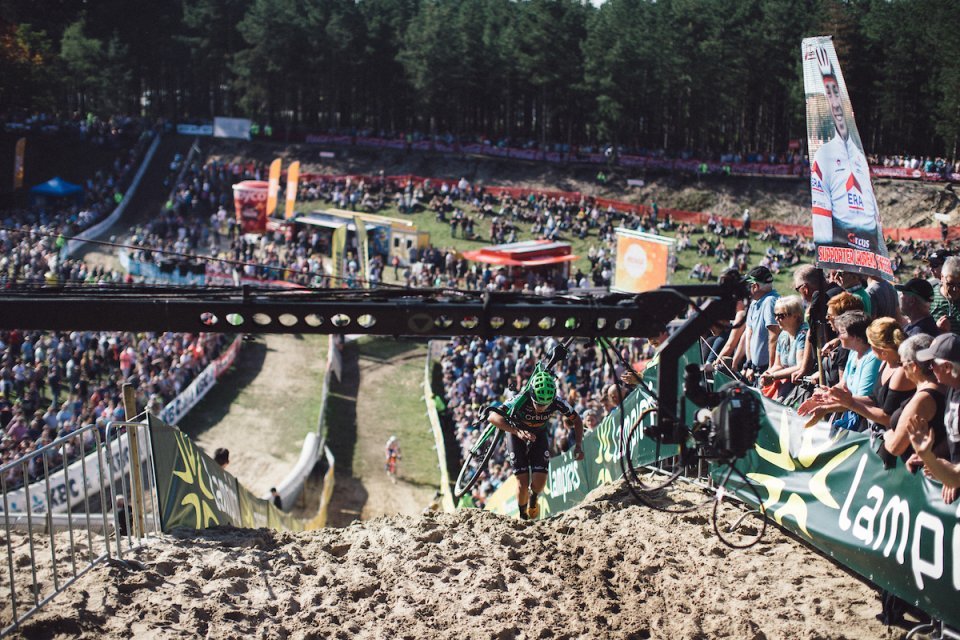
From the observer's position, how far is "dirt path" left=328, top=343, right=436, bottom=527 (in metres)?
A: 21.5

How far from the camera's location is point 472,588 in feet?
25.2

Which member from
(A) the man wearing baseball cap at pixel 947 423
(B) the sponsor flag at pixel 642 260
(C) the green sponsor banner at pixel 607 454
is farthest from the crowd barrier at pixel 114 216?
(A) the man wearing baseball cap at pixel 947 423

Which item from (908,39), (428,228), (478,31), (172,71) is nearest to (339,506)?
(428,228)

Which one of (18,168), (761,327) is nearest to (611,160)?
(18,168)

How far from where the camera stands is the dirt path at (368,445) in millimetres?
21484

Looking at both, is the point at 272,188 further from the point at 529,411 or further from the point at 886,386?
the point at 886,386

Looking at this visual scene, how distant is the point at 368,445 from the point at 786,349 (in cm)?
1785

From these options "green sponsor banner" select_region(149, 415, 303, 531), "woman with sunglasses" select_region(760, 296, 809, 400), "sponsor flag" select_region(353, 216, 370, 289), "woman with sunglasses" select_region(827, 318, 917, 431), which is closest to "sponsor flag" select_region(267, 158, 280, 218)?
"sponsor flag" select_region(353, 216, 370, 289)

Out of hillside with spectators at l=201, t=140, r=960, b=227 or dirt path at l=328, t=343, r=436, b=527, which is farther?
hillside with spectators at l=201, t=140, r=960, b=227

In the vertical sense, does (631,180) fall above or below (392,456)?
above

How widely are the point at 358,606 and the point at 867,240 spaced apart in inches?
253

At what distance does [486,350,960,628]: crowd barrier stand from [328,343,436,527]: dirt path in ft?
33.5

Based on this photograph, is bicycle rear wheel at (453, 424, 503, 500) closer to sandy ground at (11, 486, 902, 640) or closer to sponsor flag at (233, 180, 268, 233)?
sandy ground at (11, 486, 902, 640)

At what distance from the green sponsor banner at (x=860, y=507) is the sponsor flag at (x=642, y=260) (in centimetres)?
1814
